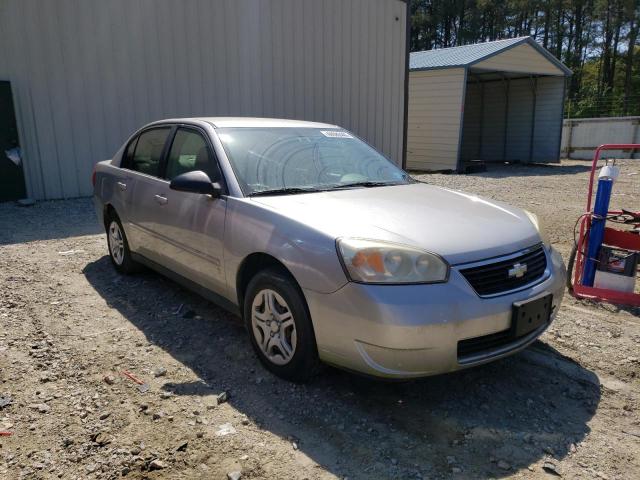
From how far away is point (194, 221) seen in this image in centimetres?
377

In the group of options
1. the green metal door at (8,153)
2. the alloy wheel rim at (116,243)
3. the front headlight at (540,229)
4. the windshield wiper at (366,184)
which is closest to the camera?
the front headlight at (540,229)

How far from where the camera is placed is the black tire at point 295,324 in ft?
9.49

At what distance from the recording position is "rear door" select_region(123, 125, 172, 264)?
433 centimetres

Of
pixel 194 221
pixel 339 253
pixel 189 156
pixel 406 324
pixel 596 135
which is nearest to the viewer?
pixel 406 324

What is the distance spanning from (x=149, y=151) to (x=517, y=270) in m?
3.40

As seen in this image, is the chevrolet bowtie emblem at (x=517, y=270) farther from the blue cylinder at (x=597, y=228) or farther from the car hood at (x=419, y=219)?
the blue cylinder at (x=597, y=228)

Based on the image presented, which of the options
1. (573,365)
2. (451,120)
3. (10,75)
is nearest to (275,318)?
(573,365)

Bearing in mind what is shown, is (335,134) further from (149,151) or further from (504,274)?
(504,274)

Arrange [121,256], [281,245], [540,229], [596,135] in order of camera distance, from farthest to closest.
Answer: [596,135] → [121,256] → [540,229] → [281,245]

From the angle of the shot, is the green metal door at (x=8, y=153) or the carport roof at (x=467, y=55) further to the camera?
the carport roof at (x=467, y=55)

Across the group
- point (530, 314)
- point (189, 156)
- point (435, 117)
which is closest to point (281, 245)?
point (530, 314)

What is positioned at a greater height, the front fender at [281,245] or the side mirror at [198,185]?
the side mirror at [198,185]

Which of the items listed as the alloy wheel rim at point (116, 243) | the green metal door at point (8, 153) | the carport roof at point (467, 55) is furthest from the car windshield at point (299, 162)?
the carport roof at point (467, 55)

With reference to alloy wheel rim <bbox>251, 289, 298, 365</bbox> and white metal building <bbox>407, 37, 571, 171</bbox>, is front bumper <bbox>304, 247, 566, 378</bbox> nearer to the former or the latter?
alloy wheel rim <bbox>251, 289, 298, 365</bbox>
